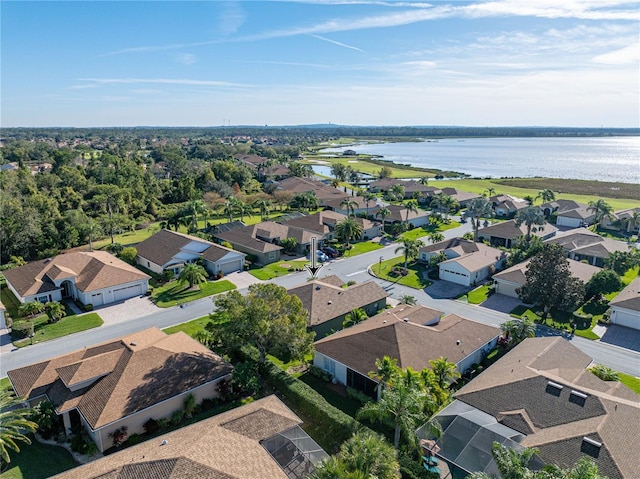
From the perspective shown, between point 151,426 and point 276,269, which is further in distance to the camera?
point 276,269

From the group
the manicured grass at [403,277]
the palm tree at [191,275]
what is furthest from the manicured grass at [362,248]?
the palm tree at [191,275]

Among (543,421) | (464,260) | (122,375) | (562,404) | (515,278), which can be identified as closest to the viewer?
(543,421)

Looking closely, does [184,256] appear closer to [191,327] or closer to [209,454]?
[191,327]

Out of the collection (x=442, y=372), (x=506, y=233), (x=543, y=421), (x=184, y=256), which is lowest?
(x=506, y=233)

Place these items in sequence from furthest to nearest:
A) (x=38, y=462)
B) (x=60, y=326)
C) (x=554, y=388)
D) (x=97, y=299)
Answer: (x=97, y=299)
(x=60, y=326)
(x=554, y=388)
(x=38, y=462)

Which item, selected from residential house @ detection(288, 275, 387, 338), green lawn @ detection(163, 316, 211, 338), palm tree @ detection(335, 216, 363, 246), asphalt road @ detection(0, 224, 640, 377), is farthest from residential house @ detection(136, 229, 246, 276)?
palm tree @ detection(335, 216, 363, 246)

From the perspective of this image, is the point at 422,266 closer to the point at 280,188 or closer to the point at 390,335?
the point at 390,335

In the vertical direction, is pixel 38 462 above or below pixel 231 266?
below

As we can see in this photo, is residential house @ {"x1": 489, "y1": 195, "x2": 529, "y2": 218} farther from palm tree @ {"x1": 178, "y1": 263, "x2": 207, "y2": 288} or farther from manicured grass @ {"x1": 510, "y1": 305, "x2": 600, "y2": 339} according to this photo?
palm tree @ {"x1": 178, "y1": 263, "x2": 207, "y2": 288}

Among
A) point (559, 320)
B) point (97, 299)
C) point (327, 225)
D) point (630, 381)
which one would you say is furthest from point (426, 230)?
point (97, 299)
